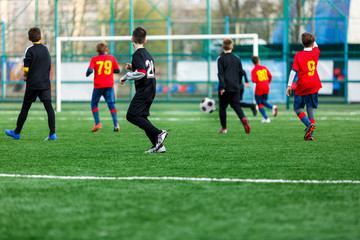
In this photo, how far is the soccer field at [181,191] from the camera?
346cm

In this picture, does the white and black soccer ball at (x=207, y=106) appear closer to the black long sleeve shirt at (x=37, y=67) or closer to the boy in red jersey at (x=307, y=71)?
the boy in red jersey at (x=307, y=71)

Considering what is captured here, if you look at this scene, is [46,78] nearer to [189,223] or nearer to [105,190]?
[105,190]

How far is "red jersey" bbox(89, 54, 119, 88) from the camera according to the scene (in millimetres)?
11484

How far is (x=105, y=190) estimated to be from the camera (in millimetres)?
4676

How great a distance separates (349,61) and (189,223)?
1935 centimetres

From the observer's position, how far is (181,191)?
462cm

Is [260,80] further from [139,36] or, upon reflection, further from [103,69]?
[139,36]

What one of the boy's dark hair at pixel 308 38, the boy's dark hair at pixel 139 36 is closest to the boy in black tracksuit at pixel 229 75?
the boy's dark hair at pixel 308 38

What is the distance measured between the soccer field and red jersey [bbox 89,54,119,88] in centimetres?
295

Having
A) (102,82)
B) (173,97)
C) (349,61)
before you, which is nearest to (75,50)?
(173,97)

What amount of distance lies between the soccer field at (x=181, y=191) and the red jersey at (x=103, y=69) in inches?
116

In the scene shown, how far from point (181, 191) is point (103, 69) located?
7191 mm

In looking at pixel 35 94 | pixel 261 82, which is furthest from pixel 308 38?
pixel 261 82

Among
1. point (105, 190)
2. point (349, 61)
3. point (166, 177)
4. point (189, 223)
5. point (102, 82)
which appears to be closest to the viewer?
point (189, 223)
